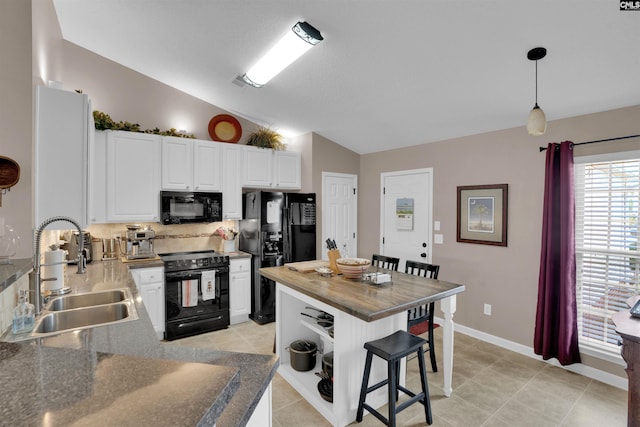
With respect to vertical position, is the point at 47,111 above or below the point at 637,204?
above

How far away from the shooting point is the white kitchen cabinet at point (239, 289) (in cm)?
392

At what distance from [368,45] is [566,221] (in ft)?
7.79

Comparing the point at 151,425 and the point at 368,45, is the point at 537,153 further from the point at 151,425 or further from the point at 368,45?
the point at 151,425

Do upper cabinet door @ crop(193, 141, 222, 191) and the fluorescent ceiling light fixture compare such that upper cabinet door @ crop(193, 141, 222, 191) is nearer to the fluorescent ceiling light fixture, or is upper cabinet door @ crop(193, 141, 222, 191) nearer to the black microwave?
the black microwave

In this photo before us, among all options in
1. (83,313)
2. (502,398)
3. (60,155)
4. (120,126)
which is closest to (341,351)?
(502,398)

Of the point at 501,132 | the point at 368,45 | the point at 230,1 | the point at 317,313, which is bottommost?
the point at 317,313

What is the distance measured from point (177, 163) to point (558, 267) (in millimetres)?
4166

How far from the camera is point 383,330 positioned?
7.68ft

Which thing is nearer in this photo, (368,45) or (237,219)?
(368,45)

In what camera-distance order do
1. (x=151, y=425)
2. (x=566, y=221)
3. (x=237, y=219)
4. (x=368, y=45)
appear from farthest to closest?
1. (x=237, y=219)
2. (x=566, y=221)
3. (x=368, y=45)
4. (x=151, y=425)

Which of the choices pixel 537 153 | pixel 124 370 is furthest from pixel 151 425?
pixel 537 153

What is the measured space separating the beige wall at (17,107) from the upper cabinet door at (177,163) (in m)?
1.72

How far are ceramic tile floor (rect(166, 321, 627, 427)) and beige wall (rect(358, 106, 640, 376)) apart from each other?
0.35 m

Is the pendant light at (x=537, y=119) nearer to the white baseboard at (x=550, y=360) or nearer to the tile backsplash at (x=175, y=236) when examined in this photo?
the white baseboard at (x=550, y=360)
